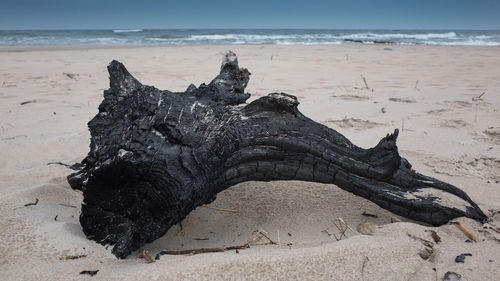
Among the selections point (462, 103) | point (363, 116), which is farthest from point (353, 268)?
point (462, 103)

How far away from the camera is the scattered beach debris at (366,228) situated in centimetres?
178

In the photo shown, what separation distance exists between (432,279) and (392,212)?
591mm

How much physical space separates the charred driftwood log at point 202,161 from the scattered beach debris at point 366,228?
0.50 feet

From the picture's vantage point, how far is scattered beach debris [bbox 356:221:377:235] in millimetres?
1783

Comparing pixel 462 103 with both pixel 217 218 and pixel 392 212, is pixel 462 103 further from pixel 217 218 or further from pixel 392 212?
pixel 217 218

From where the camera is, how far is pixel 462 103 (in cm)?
485

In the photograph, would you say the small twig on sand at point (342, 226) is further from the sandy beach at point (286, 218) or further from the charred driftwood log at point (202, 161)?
the charred driftwood log at point (202, 161)

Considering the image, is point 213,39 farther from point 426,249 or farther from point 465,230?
point 426,249

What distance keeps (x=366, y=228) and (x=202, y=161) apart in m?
0.92

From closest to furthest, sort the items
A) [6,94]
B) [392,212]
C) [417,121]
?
[392,212] → [417,121] → [6,94]

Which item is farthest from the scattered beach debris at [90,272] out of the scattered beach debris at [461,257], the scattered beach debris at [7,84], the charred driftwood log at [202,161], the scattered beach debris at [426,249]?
the scattered beach debris at [7,84]

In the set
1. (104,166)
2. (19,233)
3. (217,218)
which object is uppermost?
(104,166)

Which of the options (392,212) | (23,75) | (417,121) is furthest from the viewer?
(23,75)

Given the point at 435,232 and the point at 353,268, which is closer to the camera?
the point at 353,268
